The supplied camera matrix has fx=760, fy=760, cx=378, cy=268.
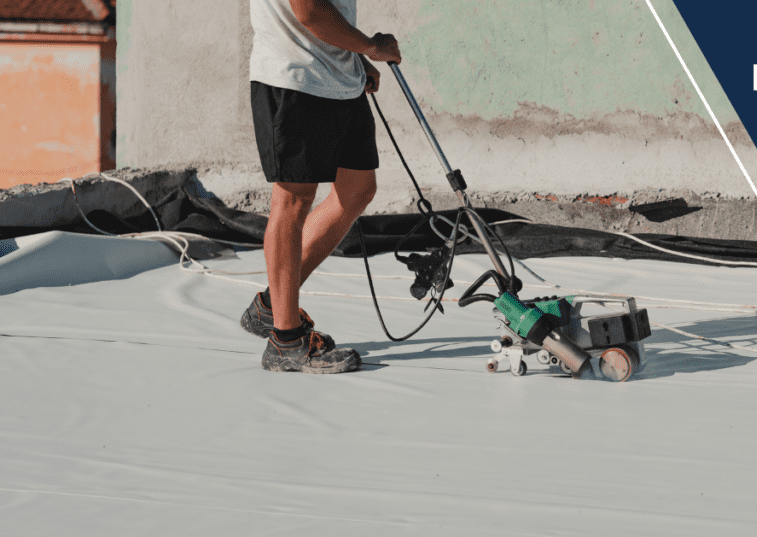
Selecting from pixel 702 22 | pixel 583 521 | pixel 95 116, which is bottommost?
pixel 583 521

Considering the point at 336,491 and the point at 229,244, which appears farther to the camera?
the point at 229,244

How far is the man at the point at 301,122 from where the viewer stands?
1.71 meters

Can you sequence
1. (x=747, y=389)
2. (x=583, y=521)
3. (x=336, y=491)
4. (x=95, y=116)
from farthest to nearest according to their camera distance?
(x=95, y=116) < (x=747, y=389) < (x=336, y=491) < (x=583, y=521)

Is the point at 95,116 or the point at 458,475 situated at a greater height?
the point at 95,116

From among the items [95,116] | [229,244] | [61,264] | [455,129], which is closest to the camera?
[61,264]

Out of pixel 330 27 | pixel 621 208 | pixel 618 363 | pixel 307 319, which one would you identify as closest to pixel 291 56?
pixel 330 27

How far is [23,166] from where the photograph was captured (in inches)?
190

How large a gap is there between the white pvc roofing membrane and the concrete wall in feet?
5.76

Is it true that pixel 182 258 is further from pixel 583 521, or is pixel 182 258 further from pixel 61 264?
pixel 583 521

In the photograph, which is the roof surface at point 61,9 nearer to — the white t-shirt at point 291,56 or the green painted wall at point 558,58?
the green painted wall at point 558,58

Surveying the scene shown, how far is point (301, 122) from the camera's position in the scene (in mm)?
1722

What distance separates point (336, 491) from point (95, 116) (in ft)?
13.8

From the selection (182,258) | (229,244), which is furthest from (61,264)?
(229,244)

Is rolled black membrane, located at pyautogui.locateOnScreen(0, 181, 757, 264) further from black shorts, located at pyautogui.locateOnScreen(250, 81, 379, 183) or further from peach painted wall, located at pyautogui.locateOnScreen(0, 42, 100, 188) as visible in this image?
black shorts, located at pyautogui.locateOnScreen(250, 81, 379, 183)
